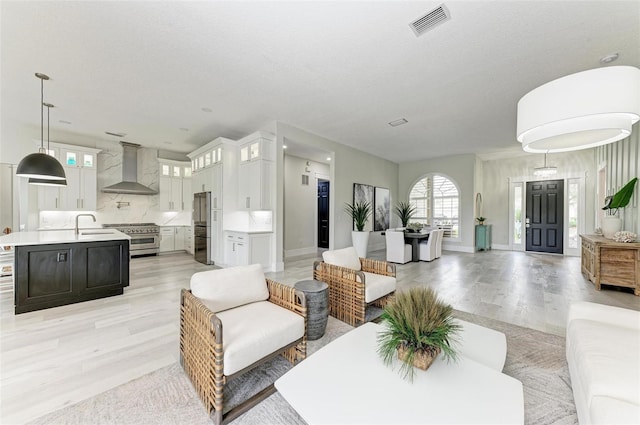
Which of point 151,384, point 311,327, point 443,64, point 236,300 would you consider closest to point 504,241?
point 443,64

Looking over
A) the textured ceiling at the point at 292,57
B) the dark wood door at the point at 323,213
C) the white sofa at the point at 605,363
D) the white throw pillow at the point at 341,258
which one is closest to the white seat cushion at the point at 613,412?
the white sofa at the point at 605,363

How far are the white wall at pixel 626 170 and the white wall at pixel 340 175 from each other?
5144mm

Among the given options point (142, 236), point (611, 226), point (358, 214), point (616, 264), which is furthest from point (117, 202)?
point (611, 226)

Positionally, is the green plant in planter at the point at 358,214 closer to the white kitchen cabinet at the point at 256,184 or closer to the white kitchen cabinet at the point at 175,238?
the white kitchen cabinet at the point at 256,184

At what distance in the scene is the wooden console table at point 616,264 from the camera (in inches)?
149

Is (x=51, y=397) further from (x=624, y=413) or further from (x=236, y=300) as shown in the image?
(x=624, y=413)

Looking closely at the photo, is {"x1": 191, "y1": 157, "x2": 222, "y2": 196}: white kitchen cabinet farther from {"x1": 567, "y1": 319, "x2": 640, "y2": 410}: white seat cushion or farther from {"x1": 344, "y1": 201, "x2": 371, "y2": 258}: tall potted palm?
{"x1": 567, "y1": 319, "x2": 640, "y2": 410}: white seat cushion

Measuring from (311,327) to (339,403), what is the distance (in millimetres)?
1242

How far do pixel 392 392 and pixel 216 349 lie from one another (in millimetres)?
990

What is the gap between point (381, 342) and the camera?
157cm

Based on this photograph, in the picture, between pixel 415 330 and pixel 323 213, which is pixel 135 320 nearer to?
pixel 415 330

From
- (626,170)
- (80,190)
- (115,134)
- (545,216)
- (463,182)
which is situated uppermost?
(115,134)

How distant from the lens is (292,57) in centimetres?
303

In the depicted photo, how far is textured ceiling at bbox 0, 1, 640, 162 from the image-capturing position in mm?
2342
